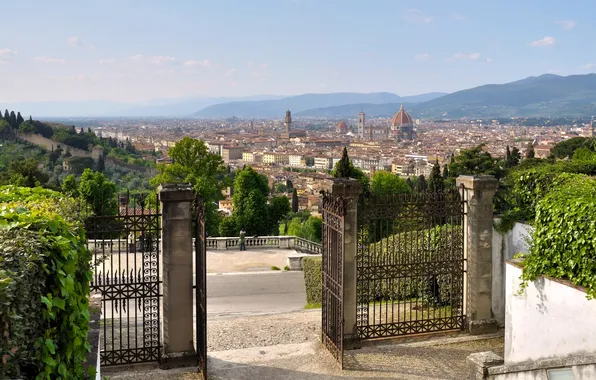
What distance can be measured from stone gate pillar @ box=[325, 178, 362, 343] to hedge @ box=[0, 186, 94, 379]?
14.8 ft

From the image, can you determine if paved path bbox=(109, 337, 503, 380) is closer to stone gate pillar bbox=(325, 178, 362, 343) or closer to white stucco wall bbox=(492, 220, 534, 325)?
stone gate pillar bbox=(325, 178, 362, 343)

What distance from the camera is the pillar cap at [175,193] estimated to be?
7293mm

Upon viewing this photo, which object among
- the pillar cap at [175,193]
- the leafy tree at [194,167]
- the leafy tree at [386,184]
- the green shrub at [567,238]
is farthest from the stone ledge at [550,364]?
the leafy tree at [386,184]

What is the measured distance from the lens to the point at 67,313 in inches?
134

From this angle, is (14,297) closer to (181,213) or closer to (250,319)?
(181,213)

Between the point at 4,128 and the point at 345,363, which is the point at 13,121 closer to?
the point at 4,128

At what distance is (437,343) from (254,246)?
1502 centimetres

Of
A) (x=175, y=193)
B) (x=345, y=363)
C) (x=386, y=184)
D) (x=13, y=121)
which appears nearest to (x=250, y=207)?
(x=386, y=184)

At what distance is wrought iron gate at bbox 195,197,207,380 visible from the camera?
23.6 feet

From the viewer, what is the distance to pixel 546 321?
6.73 meters

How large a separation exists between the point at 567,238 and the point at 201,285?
427 cm

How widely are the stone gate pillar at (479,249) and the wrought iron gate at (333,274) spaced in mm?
2210

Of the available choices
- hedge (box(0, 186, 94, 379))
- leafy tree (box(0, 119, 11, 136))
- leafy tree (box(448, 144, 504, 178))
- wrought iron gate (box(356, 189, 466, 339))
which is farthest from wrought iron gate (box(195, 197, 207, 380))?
leafy tree (box(0, 119, 11, 136))

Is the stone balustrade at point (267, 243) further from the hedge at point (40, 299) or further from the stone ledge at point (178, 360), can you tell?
the hedge at point (40, 299)
